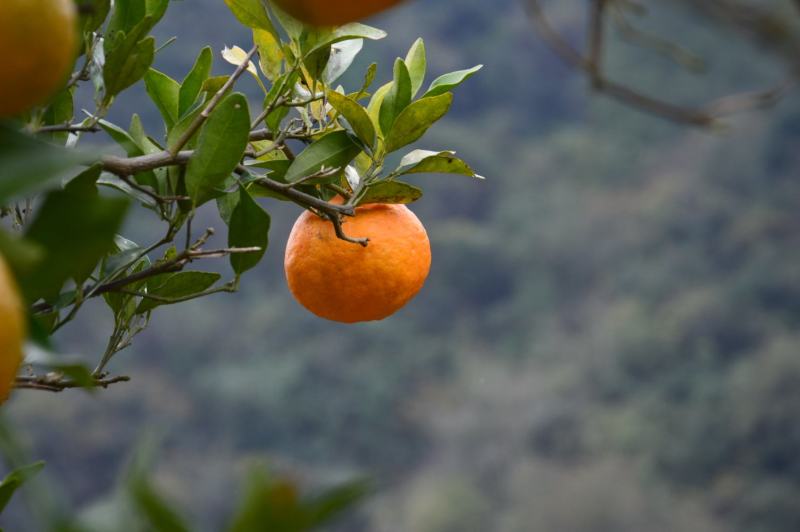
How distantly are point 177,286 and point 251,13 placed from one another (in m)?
0.16

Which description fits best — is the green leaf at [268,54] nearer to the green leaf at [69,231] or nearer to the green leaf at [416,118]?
the green leaf at [416,118]

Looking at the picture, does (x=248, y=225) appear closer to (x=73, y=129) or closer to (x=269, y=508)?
(x=73, y=129)

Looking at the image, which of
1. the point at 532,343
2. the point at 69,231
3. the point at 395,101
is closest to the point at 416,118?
the point at 395,101

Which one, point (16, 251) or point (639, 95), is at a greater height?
point (16, 251)

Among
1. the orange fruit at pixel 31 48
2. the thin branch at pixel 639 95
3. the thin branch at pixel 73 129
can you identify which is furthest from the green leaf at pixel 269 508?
the thin branch at pixel 639 95

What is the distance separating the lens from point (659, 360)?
63.0 ft

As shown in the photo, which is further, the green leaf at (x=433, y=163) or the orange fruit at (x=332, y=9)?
the green leaf at (x=433, y=163)

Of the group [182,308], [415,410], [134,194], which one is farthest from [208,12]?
[134,194]

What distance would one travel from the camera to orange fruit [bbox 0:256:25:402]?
306 millimetres

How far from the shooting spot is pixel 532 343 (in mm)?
20812

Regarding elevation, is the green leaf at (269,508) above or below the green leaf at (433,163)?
above

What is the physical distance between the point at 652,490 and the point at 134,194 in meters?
17.6

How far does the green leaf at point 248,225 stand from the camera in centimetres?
64

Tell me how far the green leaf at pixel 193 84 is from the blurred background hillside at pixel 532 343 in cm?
1495
